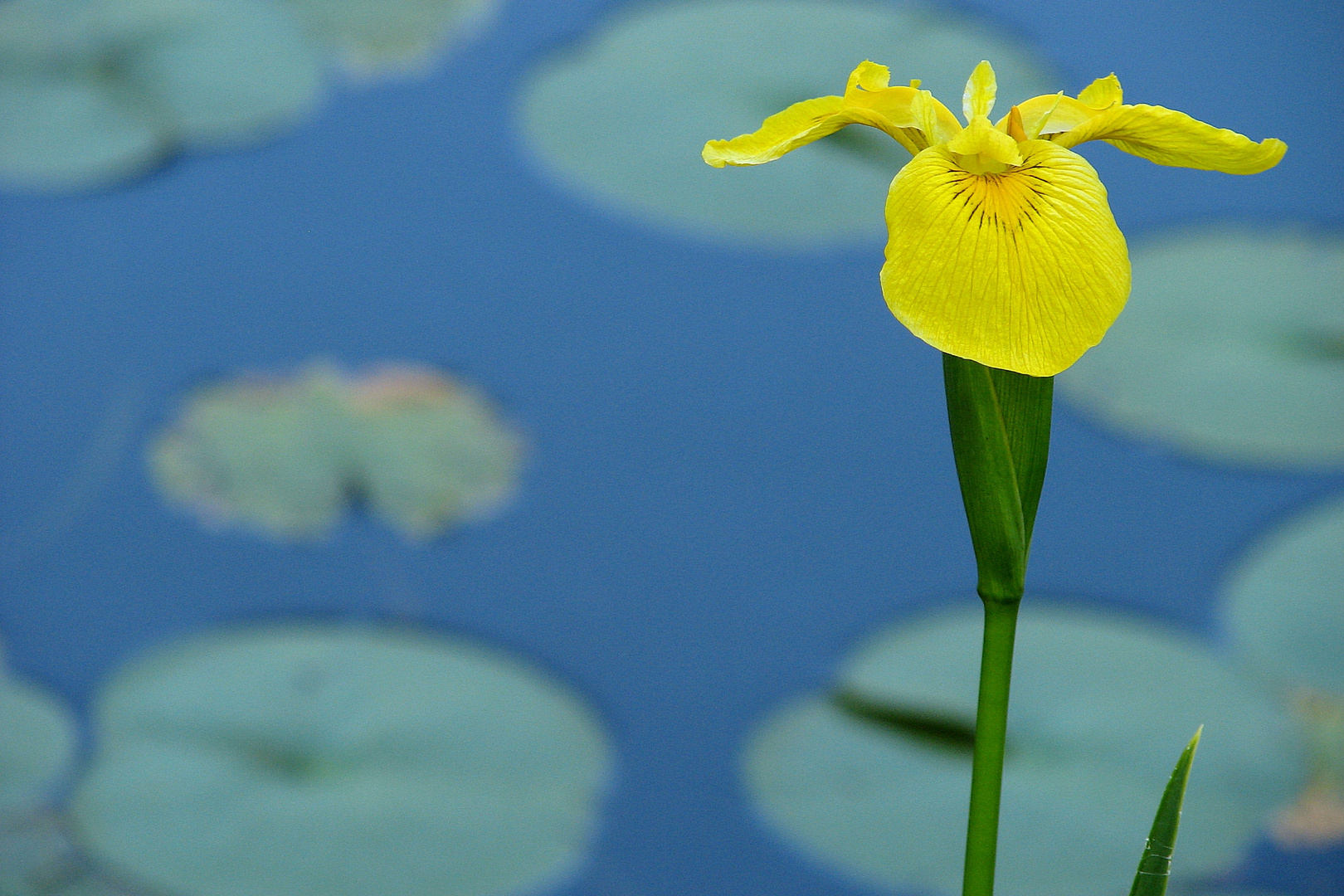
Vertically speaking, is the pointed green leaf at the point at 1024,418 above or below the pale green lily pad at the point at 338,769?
above

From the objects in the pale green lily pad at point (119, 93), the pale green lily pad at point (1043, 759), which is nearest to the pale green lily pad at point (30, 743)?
the pale green lily pad at point (119, 93)

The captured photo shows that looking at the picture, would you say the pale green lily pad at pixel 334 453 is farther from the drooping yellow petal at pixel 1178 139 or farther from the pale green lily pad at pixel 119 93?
the drooping yellow petal at pixel 1178 139

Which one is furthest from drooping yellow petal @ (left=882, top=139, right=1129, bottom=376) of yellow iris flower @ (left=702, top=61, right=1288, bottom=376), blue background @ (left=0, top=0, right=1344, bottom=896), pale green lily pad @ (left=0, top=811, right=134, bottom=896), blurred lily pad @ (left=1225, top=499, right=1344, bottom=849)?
pale green lily pad @ (left=0, top=811, right=134, bottom=896)

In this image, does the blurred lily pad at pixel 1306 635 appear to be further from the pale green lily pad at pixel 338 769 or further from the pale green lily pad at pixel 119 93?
the pale green lily pad at pixel 119 93

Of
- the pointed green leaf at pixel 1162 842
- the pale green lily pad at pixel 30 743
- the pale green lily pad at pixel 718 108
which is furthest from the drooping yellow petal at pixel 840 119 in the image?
the pale green lily pad at pixel 30 743

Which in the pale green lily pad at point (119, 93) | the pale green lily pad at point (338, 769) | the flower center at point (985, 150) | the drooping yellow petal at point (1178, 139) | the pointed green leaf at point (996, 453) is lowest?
the pale green lily pad at point (338, 769)

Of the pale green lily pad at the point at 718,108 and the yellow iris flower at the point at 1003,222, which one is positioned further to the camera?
the pale green lily pad at the point at 718,108

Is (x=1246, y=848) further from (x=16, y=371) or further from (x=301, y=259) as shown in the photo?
(x=16, y=371)
